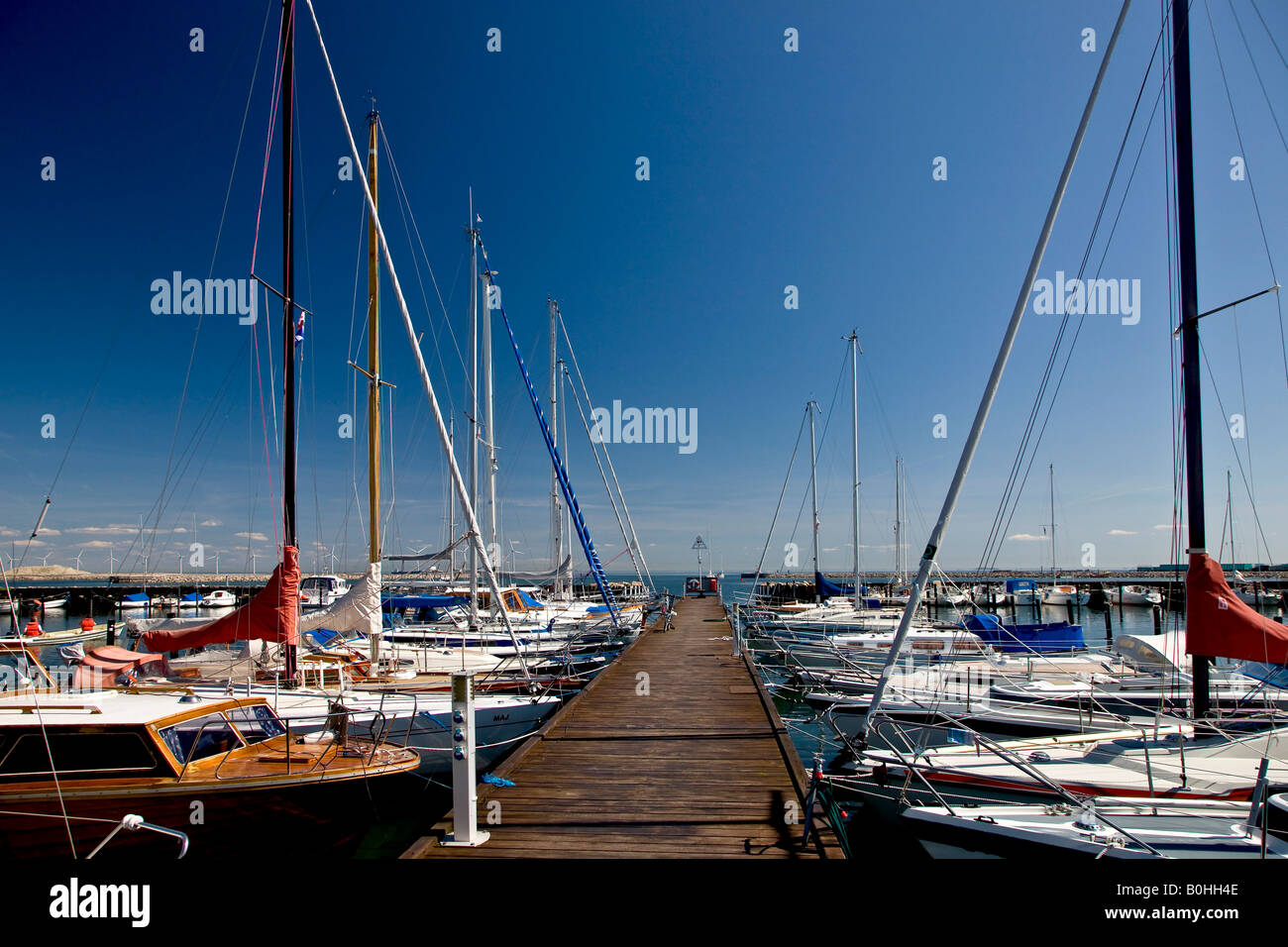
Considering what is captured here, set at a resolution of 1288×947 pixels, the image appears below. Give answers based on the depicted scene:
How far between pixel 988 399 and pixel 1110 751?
20.5ft

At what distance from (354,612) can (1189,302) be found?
17.6 m

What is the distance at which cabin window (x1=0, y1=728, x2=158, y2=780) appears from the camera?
852 cm

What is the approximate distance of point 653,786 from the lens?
27.6 ft

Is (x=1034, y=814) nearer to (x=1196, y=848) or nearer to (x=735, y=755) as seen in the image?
(x=1196, y=848)

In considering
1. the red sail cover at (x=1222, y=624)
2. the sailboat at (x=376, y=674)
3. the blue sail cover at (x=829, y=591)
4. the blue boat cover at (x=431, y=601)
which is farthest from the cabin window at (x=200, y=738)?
the blue sail cover at (x=829, y=591)

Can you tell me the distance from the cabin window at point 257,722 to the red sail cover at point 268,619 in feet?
6.36

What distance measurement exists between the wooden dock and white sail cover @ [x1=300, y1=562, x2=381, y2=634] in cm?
546

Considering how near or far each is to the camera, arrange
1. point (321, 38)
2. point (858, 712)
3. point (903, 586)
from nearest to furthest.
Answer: point (321, 38) → point (858, 712) → point (903, 586)

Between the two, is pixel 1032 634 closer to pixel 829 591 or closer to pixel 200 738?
pixel 829 591

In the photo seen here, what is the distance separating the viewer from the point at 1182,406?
11.2 metres

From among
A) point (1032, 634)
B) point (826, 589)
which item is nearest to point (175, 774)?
point (1032, 634)

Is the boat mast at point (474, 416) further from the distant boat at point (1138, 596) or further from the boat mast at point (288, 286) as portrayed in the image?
the distant boat at point (1138, 596)
